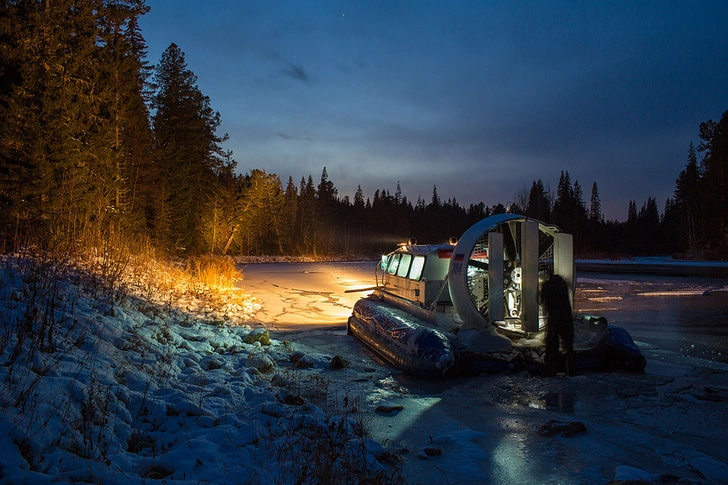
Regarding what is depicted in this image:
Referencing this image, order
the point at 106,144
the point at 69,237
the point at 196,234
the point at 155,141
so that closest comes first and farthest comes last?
the point at 69,237 → the point at 106,144 → the point at 155,141 → the point at 196,234

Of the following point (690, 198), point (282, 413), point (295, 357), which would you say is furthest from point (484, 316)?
point (690, 198)

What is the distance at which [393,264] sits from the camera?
12758 mm

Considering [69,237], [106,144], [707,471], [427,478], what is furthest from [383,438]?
[106,144]

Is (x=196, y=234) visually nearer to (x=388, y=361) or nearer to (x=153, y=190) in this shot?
(x=153, y=190)

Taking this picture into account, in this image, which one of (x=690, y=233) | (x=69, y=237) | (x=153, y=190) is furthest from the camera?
(x=690, y=233)

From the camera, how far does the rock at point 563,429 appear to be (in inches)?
207

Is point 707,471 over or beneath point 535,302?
beneath

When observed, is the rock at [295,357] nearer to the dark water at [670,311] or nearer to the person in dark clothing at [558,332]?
the person in dark clothing at [558,332]

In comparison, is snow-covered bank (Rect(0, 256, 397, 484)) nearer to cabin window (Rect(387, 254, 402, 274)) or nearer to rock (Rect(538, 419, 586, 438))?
rock (Rect(538, 419, 586, 438))

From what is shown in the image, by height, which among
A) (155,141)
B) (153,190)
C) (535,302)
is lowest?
(535,302)

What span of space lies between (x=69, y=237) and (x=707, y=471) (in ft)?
40.5

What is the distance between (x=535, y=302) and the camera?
28.9 feet

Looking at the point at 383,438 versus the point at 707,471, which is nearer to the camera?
the point at 707,471

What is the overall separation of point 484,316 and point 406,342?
215 cm
